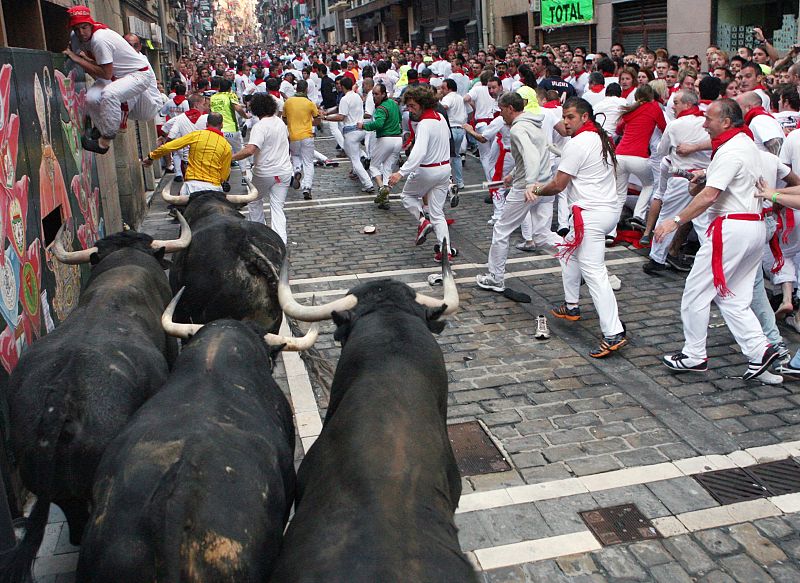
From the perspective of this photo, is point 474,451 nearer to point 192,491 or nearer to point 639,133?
point 192,491

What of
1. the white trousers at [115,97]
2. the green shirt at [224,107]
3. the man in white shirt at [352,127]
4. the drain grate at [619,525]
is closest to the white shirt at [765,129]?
the drain grate at [619,525]

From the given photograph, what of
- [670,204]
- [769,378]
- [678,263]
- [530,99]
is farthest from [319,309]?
[530,99]

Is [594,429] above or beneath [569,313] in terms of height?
beneath

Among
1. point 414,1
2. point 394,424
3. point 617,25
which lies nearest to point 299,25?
point 414,1

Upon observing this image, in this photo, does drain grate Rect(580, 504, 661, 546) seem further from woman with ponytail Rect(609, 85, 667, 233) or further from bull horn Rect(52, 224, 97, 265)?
woman with ponytail Rect(609, 85, 667, 233)

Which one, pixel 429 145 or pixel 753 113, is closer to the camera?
pixel 753 113

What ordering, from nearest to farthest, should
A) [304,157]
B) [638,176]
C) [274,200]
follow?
[638,176] < [274,200] < [304,157]

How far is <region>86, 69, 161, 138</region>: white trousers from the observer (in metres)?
8.48

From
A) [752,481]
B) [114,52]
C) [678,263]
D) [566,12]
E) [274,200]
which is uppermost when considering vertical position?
[566,12]

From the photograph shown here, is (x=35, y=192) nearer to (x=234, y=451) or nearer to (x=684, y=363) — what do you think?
(x=234, y=451)

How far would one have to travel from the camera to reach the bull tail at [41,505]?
3.76m

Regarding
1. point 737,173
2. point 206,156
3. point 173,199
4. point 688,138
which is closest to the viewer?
point 737,173

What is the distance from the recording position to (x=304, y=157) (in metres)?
15.9

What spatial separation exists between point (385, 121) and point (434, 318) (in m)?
10.9
